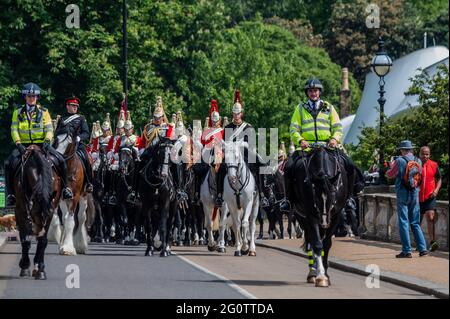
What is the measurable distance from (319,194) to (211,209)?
9058 millimetres

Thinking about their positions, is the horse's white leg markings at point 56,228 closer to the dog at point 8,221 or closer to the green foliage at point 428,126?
the green foliage at point 428,126

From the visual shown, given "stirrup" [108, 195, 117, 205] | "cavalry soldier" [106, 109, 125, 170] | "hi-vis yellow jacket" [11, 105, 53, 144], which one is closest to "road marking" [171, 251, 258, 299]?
"hi-vis yellow jacket" [11, 105, 53, 144]

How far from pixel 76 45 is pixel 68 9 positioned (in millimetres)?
1558

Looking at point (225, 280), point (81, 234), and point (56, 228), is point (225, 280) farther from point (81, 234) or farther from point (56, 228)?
point (56, 228)

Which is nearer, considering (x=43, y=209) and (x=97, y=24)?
(x=43, y=209)

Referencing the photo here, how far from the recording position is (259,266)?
2503cm

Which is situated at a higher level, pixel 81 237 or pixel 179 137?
pixel 179 137

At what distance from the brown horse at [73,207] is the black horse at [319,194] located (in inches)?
244

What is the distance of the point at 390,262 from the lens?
2494 cm

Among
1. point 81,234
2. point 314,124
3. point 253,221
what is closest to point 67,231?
point 81,234

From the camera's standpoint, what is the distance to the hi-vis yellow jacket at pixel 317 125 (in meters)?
21.4
